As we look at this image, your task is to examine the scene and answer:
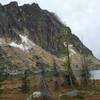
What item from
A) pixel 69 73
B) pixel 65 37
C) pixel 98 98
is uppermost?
pixel 65 37

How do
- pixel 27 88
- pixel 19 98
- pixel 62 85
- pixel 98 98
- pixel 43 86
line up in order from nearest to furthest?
1. pixel 43 86
2. pixel 98 98
3. pixel 19 98
4. pixel 27 88
5. pixel 62 85

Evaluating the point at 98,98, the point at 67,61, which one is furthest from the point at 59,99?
the point at 67,61

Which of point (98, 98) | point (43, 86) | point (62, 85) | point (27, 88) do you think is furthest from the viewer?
point (62, 85)

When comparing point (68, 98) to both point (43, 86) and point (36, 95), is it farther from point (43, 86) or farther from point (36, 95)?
point (43, 86)

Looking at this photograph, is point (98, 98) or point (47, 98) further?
point (98, 98)

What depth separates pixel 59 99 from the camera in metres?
57.2

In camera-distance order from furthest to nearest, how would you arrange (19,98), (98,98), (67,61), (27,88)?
(67,61) < (27,88) < (19,98) < (98,98)

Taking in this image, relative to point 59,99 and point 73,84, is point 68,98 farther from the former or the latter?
point 73,84

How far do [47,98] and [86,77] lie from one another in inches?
1319

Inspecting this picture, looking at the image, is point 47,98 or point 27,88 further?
point 27,88

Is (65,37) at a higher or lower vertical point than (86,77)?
higher

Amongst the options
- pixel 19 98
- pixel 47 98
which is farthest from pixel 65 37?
pixel 47 98

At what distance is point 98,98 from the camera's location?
185ft

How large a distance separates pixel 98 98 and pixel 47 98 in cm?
1012
